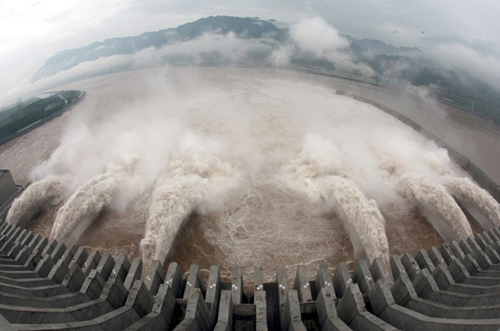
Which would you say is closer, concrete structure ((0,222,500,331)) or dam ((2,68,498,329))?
concrete structure ((0,222,500,331))

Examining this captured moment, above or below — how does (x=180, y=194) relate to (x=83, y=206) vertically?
above

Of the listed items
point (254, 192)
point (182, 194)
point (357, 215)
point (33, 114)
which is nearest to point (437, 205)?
point (357, 215)

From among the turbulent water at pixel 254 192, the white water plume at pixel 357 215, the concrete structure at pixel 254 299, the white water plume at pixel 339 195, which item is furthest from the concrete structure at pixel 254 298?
the turbulent water at pixel 254 192

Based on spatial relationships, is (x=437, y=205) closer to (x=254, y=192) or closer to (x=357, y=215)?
(x=357, y=215)

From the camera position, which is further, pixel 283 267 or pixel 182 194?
pixel 182 194

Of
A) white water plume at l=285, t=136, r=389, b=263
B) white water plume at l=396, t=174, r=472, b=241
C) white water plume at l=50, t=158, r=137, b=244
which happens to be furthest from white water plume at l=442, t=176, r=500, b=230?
white water plume at l=50, t=158, r=137, b=244

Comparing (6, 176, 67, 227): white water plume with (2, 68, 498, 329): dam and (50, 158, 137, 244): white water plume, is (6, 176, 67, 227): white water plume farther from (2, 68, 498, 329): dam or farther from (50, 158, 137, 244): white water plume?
(50, 158, 137, 244): white water plume

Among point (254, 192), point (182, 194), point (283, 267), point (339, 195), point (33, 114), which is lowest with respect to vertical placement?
point (33, 114)

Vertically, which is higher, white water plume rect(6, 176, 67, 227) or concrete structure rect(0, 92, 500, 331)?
concrete structure rect(0, 92, 500, 331)
